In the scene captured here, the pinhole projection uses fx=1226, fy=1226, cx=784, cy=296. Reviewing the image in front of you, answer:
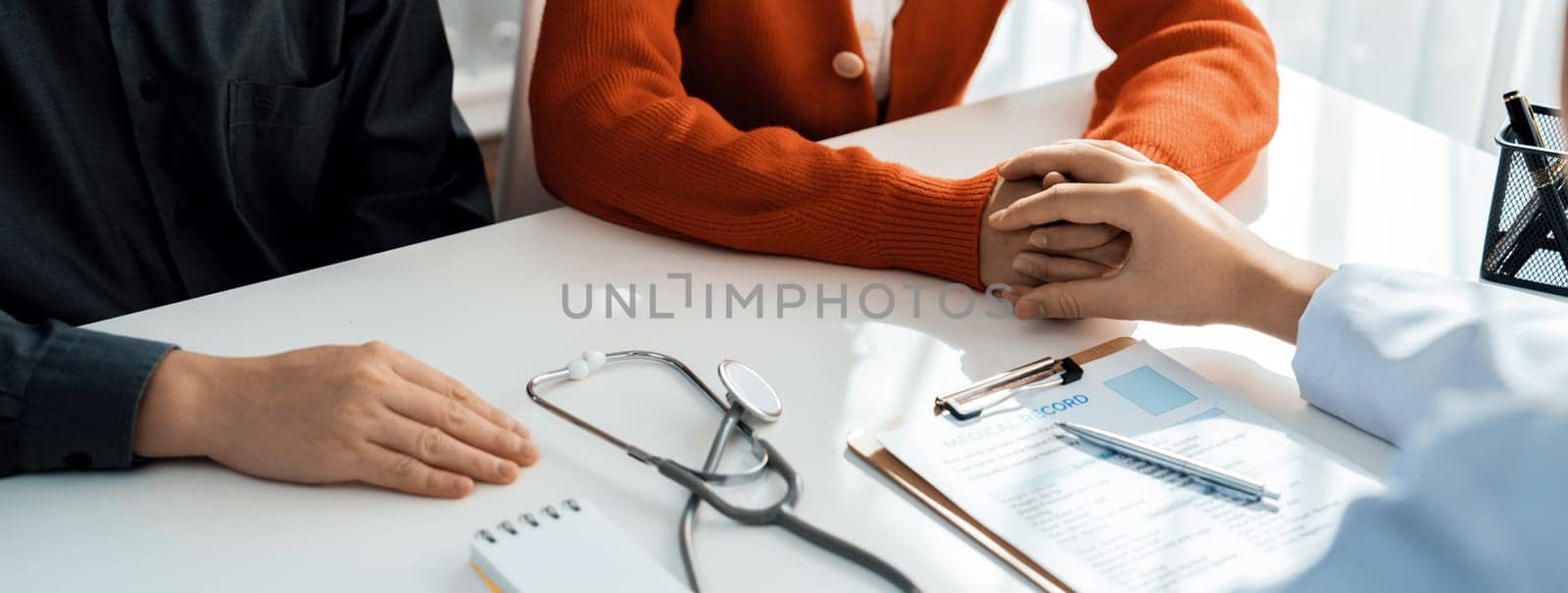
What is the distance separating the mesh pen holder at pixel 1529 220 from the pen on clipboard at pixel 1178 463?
0.39 meters

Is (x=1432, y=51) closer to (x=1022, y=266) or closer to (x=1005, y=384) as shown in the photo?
(x=1022, y=266)

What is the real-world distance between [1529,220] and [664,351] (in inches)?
25.7

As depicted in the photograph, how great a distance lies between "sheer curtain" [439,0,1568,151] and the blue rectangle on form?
4.09 feet

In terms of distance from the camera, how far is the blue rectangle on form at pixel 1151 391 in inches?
Result: 31.0

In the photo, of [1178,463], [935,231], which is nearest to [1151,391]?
[1178,463]

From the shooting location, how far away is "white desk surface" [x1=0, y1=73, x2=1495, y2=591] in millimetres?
649

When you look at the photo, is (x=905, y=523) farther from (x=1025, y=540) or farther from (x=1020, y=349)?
(x=1020, y=349)

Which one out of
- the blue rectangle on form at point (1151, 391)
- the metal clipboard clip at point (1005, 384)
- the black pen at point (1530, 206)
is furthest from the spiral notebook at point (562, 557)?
the black pen at point (1530, 206)

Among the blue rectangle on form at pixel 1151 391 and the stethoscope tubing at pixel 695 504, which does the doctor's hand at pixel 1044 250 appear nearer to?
the blue rectangle on form at pixel 1151 391

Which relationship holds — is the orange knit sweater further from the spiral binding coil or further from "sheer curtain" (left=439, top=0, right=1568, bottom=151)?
"sheer curtain" (left=439, top=0, right=1568, bottom=151)

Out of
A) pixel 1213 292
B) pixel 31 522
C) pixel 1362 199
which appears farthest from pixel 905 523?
pixel 1362 199

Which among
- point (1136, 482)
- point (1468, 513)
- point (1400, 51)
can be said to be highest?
point (1468, 513)

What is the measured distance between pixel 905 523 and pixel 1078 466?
0.12 m

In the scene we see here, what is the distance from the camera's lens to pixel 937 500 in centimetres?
70
